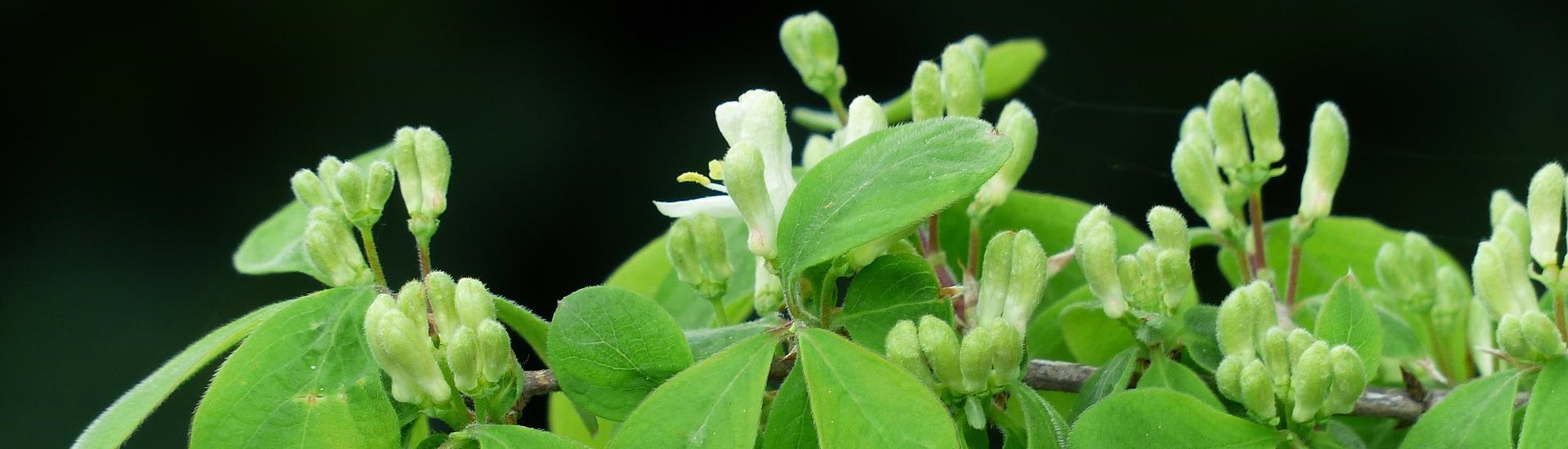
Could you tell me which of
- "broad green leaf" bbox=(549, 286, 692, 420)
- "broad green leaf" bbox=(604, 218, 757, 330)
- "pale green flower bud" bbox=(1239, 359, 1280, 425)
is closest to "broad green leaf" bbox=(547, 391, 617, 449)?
"broad green leaf" bbox=(604, 218, 757, 330)

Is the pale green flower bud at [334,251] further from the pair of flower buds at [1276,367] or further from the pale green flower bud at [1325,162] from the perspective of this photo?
the pale green flower bud at [1325,162]

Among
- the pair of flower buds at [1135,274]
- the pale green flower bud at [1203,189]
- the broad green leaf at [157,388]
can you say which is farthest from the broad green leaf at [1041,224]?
the broad green leaf at [157,388]

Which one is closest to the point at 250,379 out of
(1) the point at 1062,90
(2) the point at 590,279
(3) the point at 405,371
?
(3) the point at 405,371

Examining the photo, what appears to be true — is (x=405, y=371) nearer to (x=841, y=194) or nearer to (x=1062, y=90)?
(x=841, y=194)

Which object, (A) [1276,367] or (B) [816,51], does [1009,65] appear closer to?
(B) [816,51]

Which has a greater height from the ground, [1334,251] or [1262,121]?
[1262,121]

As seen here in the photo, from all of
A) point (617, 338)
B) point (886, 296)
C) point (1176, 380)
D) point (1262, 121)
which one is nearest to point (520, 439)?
point (617, 338)

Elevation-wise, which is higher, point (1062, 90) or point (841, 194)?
point (841, 194)
